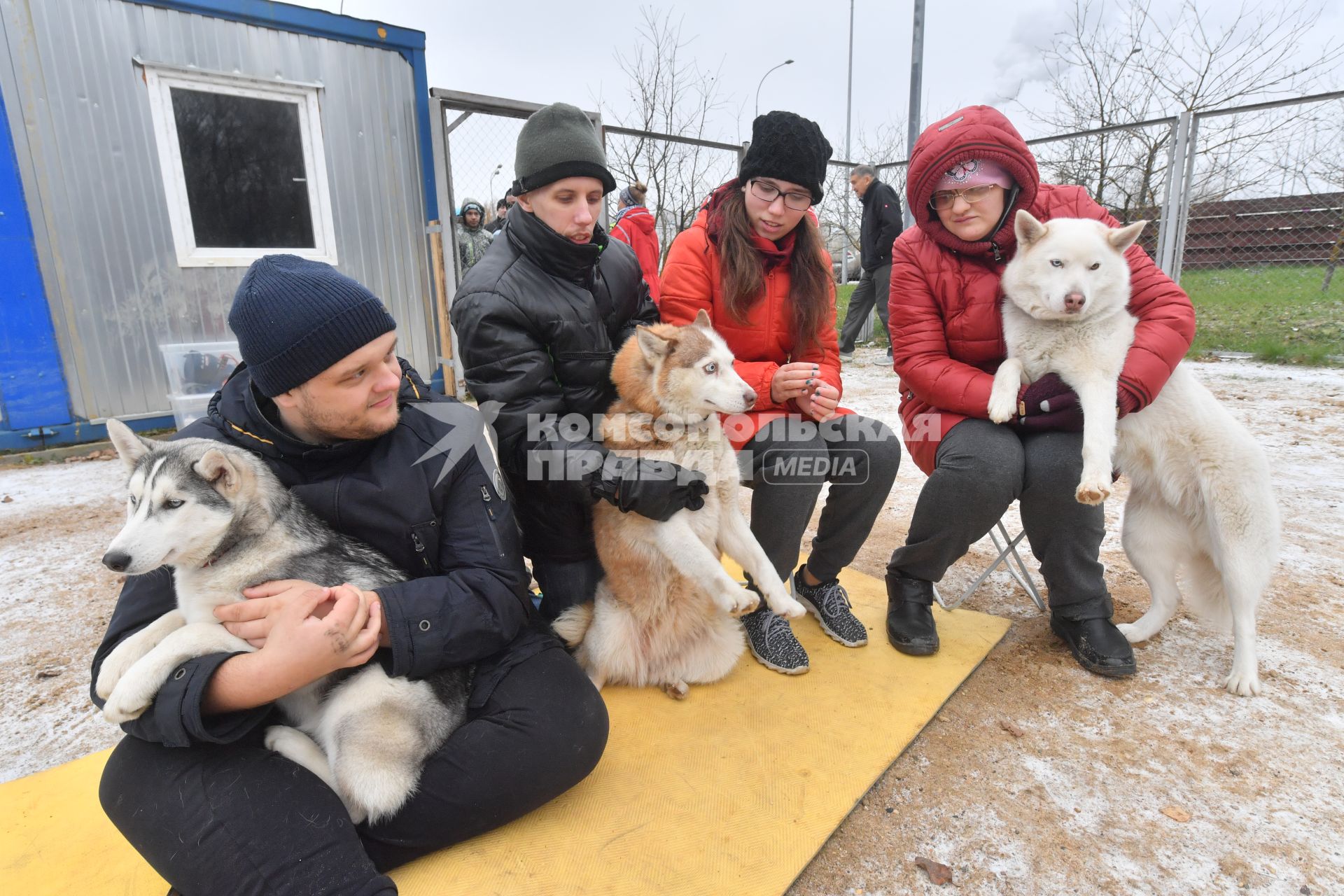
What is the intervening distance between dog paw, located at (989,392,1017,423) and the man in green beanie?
1.17 meters

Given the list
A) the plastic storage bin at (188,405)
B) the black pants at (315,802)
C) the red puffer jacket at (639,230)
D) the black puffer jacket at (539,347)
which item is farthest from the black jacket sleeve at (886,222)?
the black pants at (315,802)

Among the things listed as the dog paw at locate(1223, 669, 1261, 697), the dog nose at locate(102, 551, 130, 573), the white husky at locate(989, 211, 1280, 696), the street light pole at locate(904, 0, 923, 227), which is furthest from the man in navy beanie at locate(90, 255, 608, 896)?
the street light pole at locate(904, 0, 923, 227)

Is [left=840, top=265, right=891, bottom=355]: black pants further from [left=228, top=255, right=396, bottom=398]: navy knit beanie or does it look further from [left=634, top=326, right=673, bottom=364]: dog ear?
[left=228, top=255, right=396, bottom=398]: navy knit beanie

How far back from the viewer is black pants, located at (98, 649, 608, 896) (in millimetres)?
1434

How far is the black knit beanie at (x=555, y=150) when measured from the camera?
2.25m

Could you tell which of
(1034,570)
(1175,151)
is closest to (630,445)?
(1034,570)

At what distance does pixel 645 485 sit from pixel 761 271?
45.4 inches

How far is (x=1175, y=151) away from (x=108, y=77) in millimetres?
10610

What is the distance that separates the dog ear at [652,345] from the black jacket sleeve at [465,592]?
705 millimetres

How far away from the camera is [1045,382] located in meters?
2.51

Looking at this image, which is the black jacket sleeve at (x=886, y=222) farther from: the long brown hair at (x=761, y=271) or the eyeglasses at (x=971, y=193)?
the eyeglasses at (x=971, y=193)

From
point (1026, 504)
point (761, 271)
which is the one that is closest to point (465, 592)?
point (761, 271)

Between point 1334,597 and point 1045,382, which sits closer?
point 1045,382

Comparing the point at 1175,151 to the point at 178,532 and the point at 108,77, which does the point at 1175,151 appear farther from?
the point at 108,77
